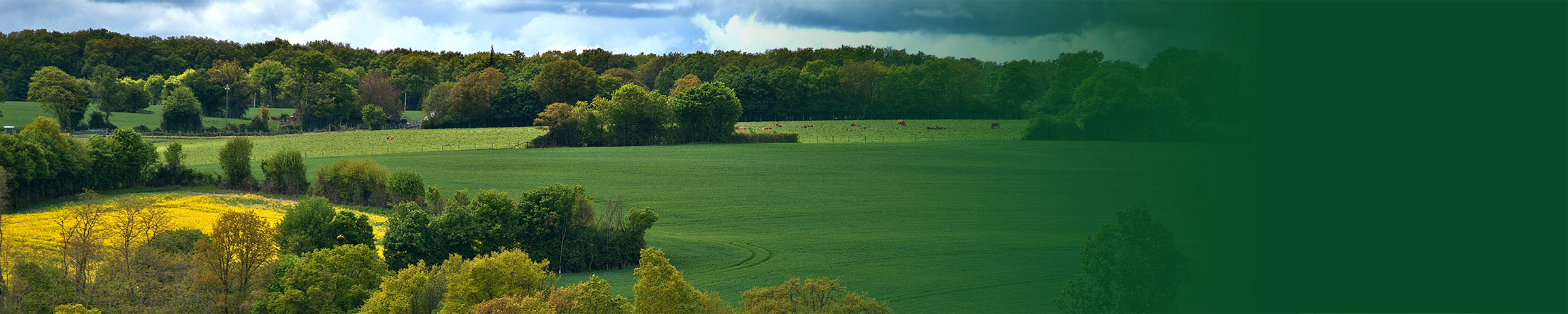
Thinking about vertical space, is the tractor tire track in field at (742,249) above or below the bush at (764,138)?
below

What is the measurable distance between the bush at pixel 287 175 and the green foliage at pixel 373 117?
50575mm

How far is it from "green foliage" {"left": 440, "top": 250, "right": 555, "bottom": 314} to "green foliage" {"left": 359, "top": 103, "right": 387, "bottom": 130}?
9578 centimetres

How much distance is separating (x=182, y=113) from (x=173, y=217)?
245ft

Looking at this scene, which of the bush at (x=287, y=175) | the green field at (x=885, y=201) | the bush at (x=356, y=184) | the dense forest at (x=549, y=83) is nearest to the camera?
the green field at (x=885, y=201)

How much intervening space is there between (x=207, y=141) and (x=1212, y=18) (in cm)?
11558

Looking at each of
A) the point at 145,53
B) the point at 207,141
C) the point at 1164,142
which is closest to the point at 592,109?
the point at 207,141

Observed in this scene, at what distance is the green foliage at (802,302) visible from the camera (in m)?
29.3

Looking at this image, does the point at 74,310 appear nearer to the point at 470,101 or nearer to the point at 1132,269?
the point at 1132,269

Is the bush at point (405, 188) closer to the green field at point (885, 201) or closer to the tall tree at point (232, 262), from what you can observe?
the green field at point (885, 201)

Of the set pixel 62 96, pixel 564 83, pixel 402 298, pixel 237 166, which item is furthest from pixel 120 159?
pixel 564 83

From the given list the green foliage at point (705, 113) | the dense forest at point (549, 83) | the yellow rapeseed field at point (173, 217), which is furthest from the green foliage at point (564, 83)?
the yellow rapeseed field at point (173, 217)

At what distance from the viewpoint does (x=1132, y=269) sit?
24.9m

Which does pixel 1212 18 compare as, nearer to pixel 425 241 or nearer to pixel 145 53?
pixel 425 241

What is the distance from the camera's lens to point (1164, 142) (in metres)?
47.4
